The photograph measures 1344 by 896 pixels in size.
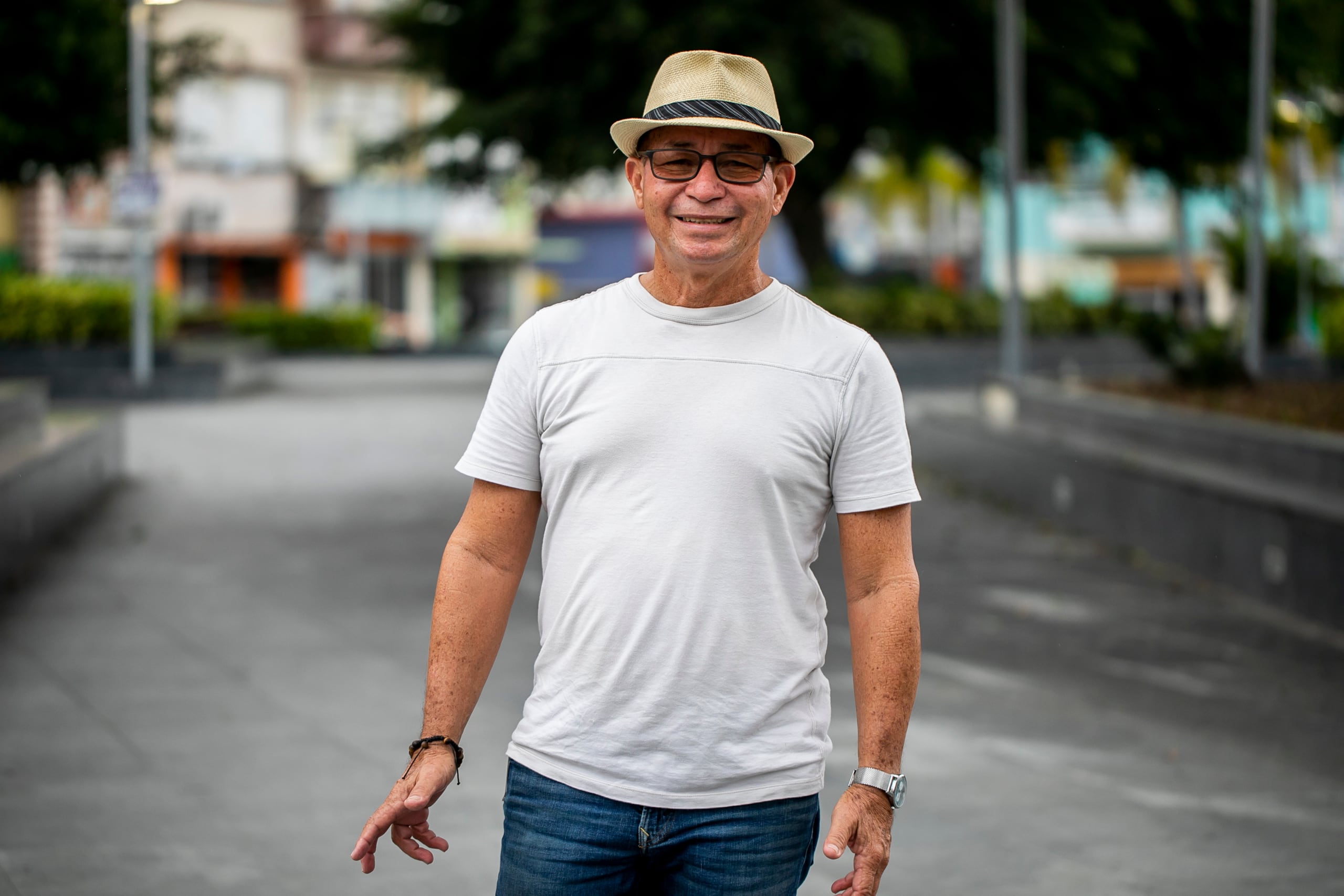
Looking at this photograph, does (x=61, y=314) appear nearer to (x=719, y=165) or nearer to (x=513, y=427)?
(x=513, y=427)

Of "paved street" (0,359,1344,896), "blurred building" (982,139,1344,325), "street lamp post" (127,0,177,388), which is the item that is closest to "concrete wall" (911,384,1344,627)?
"paved street" (0,359,1344,896)

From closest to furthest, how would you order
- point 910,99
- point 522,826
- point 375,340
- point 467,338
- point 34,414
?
point 522,826
point 34,414
point 910,99
point 375,340
point 467,338

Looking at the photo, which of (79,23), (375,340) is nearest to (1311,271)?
(79,23)

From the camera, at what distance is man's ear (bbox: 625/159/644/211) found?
2.87 metres

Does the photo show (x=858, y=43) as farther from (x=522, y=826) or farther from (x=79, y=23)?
(x=522, y=826)

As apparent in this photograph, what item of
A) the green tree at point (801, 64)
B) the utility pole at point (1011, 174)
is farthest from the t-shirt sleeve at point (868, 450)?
the green tree at point (801, 64)

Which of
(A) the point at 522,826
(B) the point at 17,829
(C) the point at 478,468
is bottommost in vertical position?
(B) the point at 17,829

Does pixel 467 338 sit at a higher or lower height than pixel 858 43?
lower

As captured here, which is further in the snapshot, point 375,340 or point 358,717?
point 375,340

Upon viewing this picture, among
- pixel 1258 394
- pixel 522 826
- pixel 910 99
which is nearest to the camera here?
pixel 522 826

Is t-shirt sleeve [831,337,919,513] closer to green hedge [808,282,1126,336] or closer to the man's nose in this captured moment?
the man's nose

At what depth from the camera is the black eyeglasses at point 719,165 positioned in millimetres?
2791

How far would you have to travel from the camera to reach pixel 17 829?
5.26m

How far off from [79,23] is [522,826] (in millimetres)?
20050
